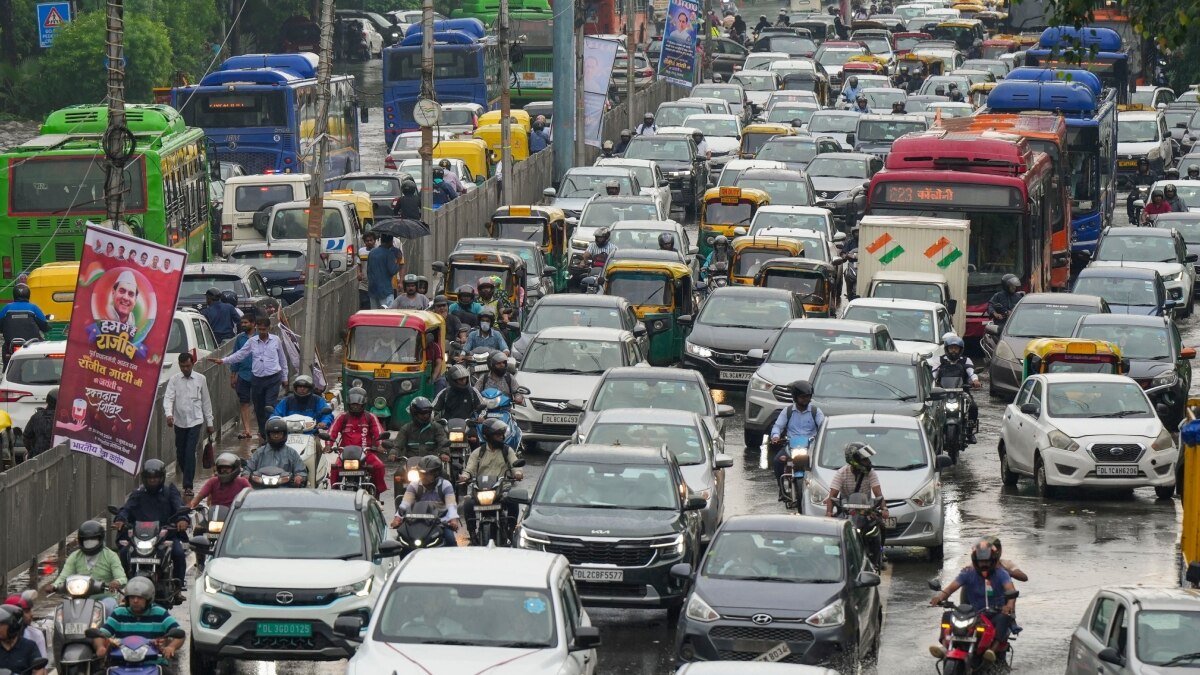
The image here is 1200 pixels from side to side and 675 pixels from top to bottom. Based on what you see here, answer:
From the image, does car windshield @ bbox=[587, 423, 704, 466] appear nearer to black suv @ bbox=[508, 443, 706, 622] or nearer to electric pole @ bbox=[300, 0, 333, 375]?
black suv @ bbox=[508, 443, 706, 622]

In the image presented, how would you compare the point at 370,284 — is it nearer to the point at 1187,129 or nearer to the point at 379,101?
the point at 1187,129

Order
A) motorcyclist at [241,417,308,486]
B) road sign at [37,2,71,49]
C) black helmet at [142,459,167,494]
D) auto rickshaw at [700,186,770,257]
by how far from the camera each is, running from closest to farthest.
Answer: black helmet at [142,459,167,494]
motorcyclist at [241,417,308,486]
auto rickshaw at [700,186,770,257]
road sign at [37,2,71,49]

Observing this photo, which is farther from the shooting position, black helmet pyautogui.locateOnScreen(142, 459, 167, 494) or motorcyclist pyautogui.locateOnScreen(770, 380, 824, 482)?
motorcyclist pyautogui.locateOnScreen(770, 380, 824, 482)

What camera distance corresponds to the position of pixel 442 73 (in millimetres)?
66062

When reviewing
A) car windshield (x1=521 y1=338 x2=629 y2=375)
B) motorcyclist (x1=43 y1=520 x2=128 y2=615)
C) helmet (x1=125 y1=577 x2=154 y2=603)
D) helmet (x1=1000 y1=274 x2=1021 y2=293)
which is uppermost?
helmet (x1=125 y1=577 x2=154 y2=603)

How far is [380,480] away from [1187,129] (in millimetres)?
47134

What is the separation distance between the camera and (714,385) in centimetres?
3166

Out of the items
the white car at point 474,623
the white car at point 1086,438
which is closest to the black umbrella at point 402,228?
the white car at point 1086,438

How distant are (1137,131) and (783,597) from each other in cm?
4403

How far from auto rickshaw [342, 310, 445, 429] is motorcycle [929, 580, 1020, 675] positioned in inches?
442

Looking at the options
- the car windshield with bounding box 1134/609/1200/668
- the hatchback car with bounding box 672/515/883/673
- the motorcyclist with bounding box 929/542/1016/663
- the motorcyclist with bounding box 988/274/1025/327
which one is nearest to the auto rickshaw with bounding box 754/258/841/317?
the motorcyclist with bounding box 988/274/1025/327

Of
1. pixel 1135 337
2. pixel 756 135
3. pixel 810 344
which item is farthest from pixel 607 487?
pixel 756 135

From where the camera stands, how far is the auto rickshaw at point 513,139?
5603cm

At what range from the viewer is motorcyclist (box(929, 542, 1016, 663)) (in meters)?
18.2
